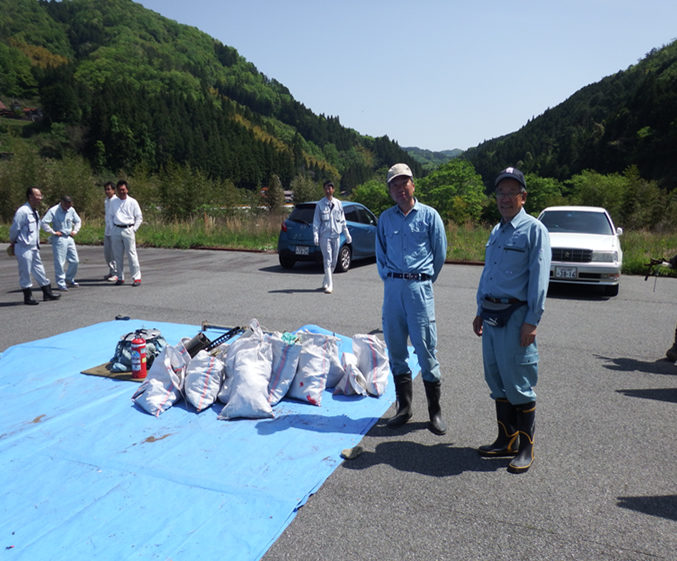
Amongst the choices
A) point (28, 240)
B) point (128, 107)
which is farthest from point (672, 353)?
point (128, 107)

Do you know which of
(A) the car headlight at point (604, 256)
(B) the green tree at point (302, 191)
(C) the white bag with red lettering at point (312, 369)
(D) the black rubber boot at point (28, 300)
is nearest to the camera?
(C) the white bag with red lettering at point (312, 369)

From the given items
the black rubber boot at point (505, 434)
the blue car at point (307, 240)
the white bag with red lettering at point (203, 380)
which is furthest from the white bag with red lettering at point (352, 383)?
the blue car at point (307, 240)

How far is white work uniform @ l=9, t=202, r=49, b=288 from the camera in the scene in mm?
8547

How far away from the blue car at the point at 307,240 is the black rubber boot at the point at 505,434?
9251 millimetres

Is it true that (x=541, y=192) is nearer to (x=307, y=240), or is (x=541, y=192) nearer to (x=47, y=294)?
(x=307, y=240)

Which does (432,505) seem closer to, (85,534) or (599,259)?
(85,534)

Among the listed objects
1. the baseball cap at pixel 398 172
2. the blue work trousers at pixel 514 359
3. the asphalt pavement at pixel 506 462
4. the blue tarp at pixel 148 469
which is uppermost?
the baseball cap at pixel 398 172

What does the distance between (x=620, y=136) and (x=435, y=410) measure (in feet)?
320

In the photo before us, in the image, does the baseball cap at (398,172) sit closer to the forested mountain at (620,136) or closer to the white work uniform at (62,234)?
the white work uniform at (62,234)

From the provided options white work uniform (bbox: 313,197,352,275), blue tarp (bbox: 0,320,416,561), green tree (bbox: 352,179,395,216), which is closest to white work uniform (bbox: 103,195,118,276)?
white work uniform (bbox: 313,197,352,275)

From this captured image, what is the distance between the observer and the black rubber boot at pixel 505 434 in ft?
11.3

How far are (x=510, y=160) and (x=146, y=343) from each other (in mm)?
148334

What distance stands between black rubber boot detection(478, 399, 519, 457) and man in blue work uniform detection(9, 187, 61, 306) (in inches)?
330

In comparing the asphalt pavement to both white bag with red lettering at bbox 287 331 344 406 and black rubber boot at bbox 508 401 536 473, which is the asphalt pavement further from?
white bag with red lettering at bbox 287 331 344 406
